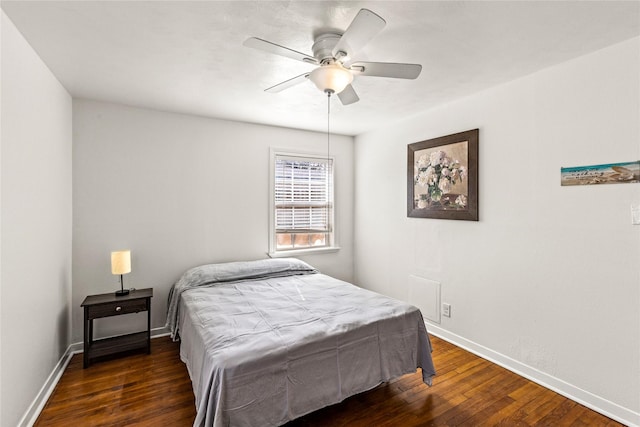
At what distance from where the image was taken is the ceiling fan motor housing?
1.85 m

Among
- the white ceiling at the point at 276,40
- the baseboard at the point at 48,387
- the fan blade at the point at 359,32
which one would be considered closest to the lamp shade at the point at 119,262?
the baseboard at the point at 48,387

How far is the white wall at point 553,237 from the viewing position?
2039mm

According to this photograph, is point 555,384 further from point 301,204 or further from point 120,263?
point 120,263

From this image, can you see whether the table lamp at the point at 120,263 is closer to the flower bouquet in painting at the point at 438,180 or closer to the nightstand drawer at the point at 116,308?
the nightstand drawer at the point at 116,308

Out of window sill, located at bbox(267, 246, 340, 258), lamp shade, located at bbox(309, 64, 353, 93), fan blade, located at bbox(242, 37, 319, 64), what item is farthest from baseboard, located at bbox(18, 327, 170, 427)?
lamp shade, located at bbox(309, 64, 353, 93)

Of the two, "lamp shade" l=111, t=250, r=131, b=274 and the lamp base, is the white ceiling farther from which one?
the lamp base

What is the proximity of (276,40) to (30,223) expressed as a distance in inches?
79.4

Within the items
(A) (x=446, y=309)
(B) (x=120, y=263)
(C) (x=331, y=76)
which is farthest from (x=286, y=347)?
(A) (x=446, y=309)

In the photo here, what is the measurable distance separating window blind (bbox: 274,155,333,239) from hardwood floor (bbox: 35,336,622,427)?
2121mm

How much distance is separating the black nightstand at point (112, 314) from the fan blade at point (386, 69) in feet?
8.88

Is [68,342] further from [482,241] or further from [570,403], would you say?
[570,403]

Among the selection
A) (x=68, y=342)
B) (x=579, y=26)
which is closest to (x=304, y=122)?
(x=579, y=26)

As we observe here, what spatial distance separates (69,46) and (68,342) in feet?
8.50

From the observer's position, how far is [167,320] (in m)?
3.26
